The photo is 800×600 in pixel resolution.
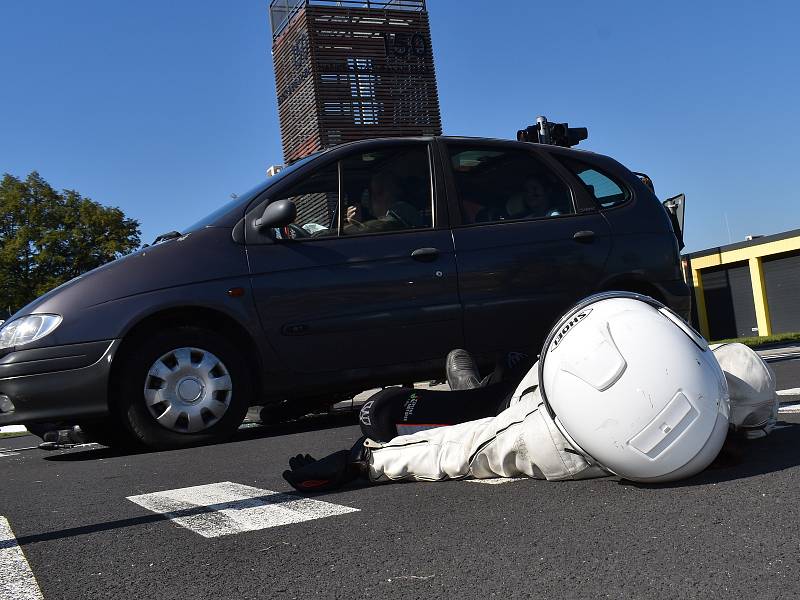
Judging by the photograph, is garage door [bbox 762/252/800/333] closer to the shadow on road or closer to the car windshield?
the shadow on road

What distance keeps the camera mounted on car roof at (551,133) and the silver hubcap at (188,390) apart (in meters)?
8.16

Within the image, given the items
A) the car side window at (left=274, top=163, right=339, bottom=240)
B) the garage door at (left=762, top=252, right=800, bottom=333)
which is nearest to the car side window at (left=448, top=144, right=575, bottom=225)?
the car side window at (left=274, top=163, right=339, bottom=240)

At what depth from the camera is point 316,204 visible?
6277 millimetres

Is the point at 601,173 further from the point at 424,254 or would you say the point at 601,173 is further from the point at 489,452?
the point at 489,452

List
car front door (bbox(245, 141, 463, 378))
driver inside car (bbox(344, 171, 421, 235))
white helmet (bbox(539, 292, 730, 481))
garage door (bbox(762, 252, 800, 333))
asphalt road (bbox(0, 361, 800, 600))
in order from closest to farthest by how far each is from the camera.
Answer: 1. asphalt road (bbox(0, 361, 800, 600))
2. white helmet (bbox(539, 292, 730, 481))
3. car front door (bbox(245, 141, 463, 378))
4. driver inside car (bbox(344, 171, 421, 235))
5. garage door (bbox(762, 252, 800, 333))

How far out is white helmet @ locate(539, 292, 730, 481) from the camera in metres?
3.03

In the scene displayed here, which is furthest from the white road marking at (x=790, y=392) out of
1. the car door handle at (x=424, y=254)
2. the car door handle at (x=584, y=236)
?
the car door handle at (x=424, y=254)

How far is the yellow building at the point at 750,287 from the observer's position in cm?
3656

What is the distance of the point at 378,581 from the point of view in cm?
232

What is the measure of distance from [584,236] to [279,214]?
2116 millimetres

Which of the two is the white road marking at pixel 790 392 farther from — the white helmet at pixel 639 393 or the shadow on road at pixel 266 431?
the white helmet at pixel 639 393

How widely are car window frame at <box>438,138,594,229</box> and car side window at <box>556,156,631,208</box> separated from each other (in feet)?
0.34

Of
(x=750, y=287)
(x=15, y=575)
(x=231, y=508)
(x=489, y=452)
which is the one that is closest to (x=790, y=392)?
(x=489, y=452)

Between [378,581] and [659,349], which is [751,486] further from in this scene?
[378,581]
